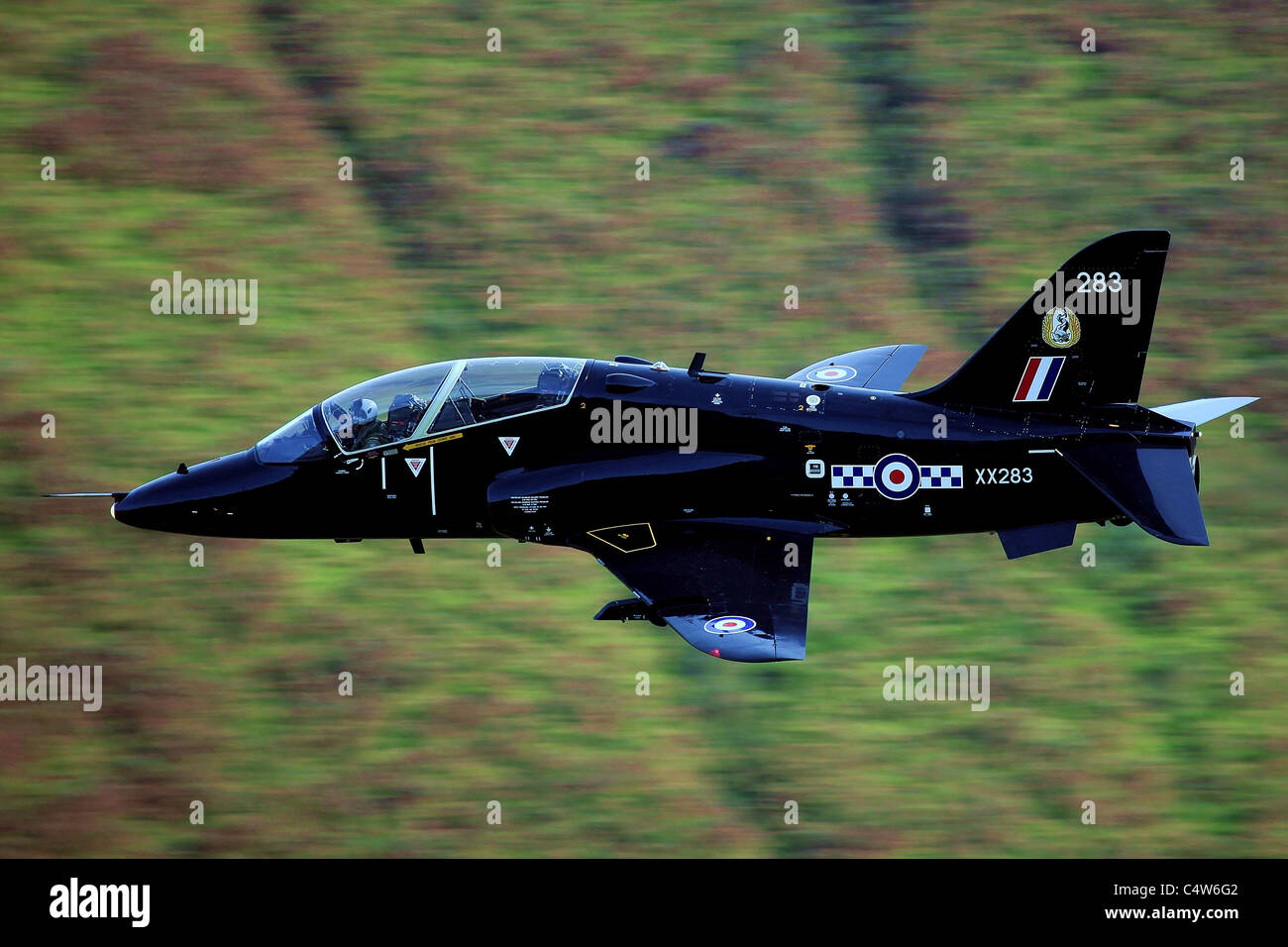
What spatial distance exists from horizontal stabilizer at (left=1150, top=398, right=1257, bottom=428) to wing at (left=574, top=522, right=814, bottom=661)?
214 inches

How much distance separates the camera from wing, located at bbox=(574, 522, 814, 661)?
1673cm

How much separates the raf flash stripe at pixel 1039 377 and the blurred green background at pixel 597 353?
4.15m

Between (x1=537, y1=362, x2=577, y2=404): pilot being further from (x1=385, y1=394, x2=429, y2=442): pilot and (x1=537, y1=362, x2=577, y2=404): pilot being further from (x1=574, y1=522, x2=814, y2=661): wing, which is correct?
(x1=574, y1=522, x2=814, y2=661): wing

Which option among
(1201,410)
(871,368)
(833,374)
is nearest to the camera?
(1201,410)

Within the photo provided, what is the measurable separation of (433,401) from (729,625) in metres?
5.11

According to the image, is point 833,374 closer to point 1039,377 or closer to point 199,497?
point 1039,377

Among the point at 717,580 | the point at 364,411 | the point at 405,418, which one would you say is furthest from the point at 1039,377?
the point at 364,411

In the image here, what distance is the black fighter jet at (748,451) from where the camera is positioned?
18.4m

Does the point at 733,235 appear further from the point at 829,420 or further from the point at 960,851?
the point at 960,851

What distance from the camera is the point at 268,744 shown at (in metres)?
19.4

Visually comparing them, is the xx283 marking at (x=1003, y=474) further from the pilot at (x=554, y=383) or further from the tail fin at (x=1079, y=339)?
the pilot at (x=554, y=383)

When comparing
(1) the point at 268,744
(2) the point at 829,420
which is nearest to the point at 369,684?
(1) the point at 268,744

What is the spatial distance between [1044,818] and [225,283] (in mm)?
17447

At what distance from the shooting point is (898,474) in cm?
1862
